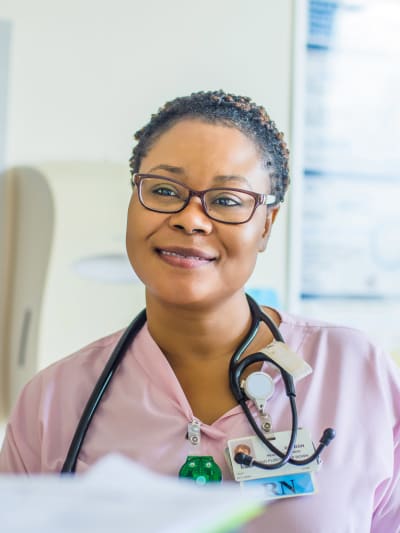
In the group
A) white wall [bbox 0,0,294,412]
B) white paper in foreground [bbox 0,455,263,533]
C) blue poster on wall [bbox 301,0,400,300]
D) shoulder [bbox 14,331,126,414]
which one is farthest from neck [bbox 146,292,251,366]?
blue poster on wall [bbox 301,0,400,300]

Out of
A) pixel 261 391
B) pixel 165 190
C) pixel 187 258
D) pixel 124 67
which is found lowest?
pixel 261 391

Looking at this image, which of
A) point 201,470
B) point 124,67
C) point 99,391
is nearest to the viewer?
point 201,470

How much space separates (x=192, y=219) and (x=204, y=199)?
4 cm

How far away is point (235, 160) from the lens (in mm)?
1055

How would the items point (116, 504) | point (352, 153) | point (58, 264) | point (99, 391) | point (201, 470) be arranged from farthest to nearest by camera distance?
point (352, 153) < point (58, 264) < point (99, 391) < point (201, 470) < point (116, 504)

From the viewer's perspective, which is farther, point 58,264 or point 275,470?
point 58,264

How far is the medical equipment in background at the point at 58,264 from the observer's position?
1.62m

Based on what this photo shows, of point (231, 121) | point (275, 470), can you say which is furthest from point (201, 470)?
point (231, 121)

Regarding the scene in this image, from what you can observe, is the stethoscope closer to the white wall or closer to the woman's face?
the woman's face

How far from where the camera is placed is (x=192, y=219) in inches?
39.0

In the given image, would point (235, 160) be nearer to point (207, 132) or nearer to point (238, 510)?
point (207, 132)

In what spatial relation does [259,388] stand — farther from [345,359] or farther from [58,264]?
[58,264]

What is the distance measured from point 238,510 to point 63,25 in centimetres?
155

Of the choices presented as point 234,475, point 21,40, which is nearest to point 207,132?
point 234,475
